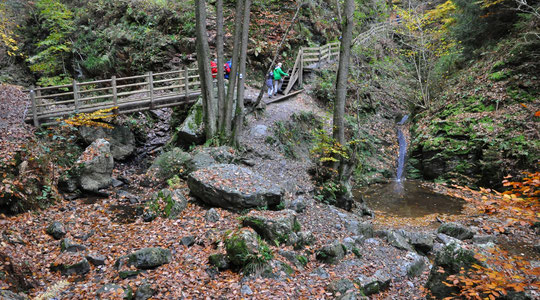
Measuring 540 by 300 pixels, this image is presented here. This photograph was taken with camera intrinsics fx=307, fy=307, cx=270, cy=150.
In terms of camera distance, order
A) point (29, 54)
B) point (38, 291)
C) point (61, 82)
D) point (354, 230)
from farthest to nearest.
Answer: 1. point (29, 54)
2. point (61, 82)
3. point (354, 230)
4. point (38, 291)

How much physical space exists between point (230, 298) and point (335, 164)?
6.51 metres

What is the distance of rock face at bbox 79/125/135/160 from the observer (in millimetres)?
11500

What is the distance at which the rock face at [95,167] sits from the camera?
967 cm

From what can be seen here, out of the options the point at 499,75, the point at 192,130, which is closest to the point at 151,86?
the point at 192,130

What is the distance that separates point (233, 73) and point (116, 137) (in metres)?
5.66

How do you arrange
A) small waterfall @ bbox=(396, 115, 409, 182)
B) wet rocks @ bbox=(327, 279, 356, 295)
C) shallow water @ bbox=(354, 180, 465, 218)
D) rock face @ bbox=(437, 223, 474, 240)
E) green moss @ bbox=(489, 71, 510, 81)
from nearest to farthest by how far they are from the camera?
wet rocks @ bbox=(327, 279, 356, 295) < rock face @ bbox=(437, 223, 474, 240) < shallow water @ bbox=(354, 180, 465, 218) < green moss @ bbox=(489, 71, 510, 81) < small waterfall @ bbox=(396, 115, 409, 182)

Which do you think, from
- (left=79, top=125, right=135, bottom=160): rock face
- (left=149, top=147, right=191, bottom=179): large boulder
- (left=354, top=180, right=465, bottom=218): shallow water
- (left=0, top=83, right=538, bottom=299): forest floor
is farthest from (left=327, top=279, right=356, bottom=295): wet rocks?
(left=79, top=125, right=135, bottom=160): rock face

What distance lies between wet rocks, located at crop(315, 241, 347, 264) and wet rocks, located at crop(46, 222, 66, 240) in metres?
5.84

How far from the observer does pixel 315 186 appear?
421 inches

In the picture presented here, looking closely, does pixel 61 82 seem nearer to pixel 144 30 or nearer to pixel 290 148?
pixel 144 30

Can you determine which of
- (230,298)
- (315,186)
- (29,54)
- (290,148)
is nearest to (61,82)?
(29,54)

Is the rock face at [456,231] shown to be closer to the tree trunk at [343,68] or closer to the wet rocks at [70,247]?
the tree trunk at [343,68]

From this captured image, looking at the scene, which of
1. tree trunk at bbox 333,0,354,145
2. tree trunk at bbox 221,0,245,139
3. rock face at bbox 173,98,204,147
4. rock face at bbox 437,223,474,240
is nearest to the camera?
rock face at bbox 437,223,474,240

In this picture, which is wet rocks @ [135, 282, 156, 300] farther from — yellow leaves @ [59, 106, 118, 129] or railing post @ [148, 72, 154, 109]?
railing post @ [148, 72, 154, 109]
